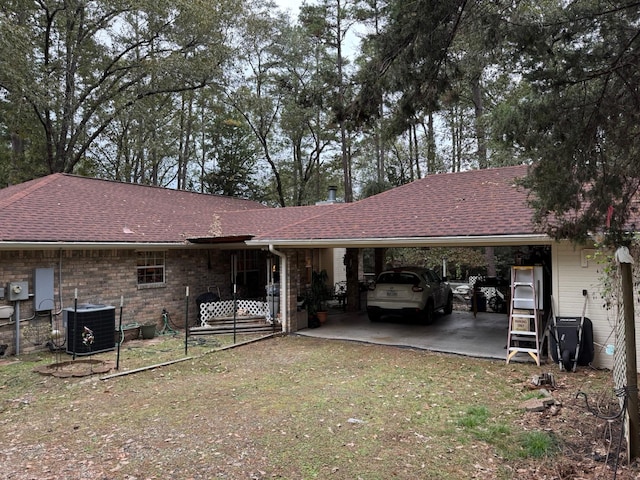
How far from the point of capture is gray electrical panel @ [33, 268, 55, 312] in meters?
9.11

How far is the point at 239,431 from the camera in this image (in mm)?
4836

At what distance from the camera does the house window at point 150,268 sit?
11.5 meters

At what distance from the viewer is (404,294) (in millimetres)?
11609

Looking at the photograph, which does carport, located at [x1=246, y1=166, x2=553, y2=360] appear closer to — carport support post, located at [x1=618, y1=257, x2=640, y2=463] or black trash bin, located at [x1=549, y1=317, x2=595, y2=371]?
black trash bin, located at [x1=549, y1=317, x2=595, y2=371]

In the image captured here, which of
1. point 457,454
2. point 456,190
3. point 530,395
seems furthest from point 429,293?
point 457,454

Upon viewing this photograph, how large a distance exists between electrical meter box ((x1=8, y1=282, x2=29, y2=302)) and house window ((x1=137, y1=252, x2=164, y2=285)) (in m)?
2.84

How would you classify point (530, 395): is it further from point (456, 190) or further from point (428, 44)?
point (456, 190)

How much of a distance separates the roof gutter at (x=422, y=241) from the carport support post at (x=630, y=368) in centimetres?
311

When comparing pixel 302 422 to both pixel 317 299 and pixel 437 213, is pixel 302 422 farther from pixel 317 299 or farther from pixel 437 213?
pixel 317 299

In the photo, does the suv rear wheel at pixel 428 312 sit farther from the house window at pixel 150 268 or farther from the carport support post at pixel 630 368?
the carport support post at pixel 630 368

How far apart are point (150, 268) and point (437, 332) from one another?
7985 millimetres

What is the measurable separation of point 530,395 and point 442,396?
1241mm

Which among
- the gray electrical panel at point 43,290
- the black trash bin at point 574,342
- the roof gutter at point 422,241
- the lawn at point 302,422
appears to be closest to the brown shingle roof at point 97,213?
the gray electrical panel at point 43,290

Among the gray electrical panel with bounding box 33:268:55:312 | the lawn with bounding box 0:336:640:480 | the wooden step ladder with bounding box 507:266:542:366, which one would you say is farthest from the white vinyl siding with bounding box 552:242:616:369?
the gray electrical panel with bounding box 33:268:55:312
